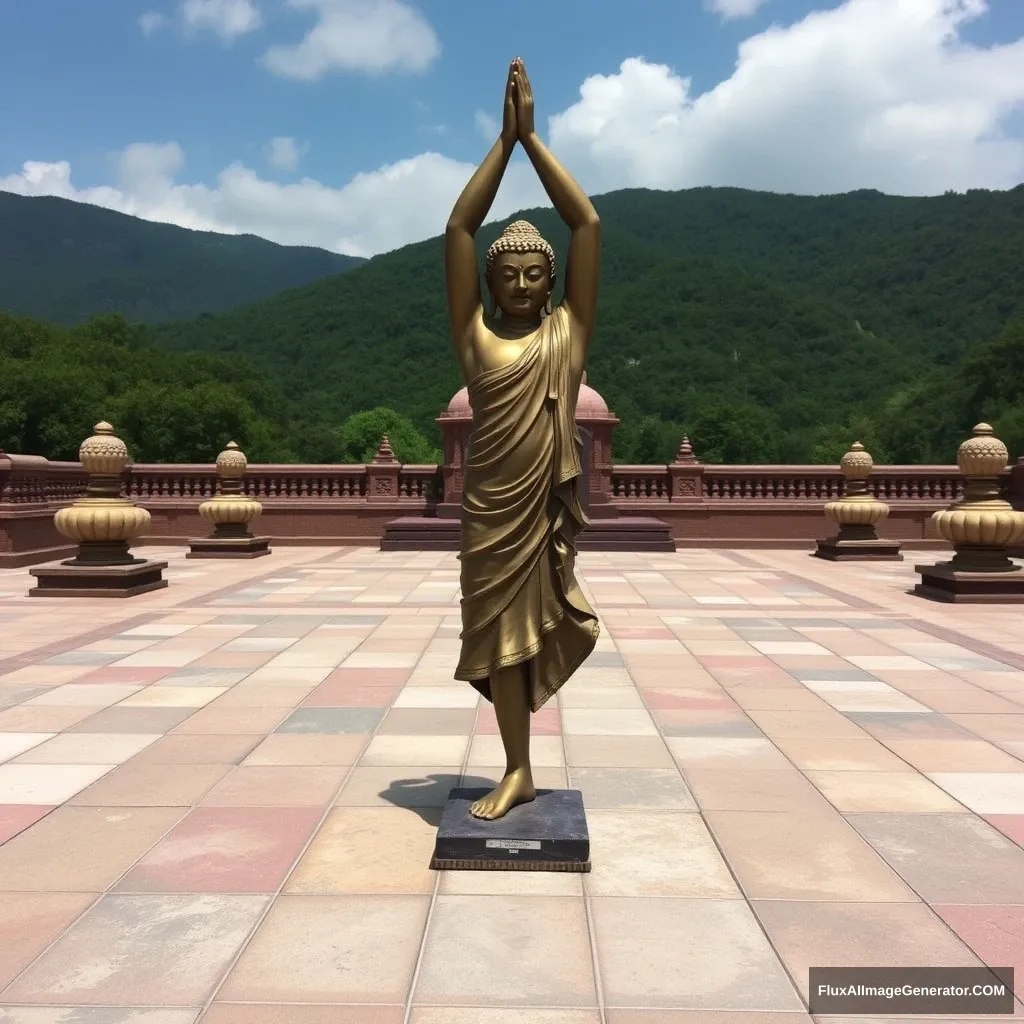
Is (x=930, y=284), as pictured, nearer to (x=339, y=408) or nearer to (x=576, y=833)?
(x=339, y=408)

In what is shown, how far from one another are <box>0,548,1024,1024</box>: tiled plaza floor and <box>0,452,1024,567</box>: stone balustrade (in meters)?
10.0

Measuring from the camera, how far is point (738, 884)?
329cm

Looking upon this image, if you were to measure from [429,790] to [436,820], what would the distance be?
352mm

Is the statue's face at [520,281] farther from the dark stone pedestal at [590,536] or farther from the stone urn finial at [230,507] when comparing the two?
the dark stone pedestal at [590,536]

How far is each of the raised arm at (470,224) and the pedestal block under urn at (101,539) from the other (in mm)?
8109

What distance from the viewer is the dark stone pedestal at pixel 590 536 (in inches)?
650

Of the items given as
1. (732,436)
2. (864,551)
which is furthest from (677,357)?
(864,551)

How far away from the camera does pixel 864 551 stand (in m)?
15.0

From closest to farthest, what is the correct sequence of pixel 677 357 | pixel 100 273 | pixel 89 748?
pixel 89 748 → pixel 677 357 → pixel 100 273

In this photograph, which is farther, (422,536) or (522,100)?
(422,536)

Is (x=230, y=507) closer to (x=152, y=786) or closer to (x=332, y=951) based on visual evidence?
(x=152, y=786)

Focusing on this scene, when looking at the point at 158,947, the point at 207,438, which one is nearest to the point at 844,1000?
the point at 158,947

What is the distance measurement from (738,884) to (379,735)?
238cm

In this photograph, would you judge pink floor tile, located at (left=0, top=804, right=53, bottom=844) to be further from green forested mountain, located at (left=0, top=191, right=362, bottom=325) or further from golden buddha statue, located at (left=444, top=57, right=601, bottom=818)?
green forested mountain, located at (left=0, top=191, right=362, bottom=325)
